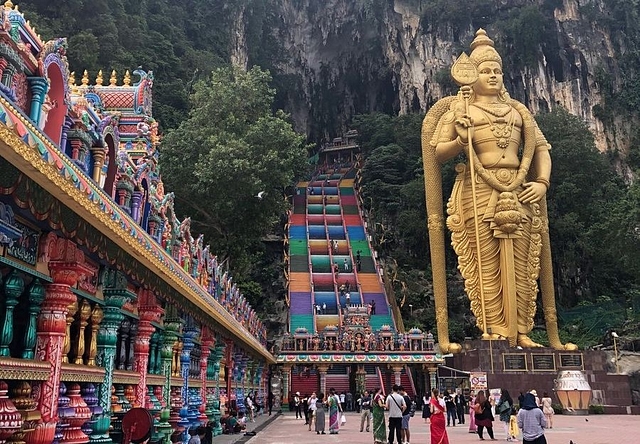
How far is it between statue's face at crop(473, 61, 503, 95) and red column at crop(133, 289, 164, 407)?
51.9ft

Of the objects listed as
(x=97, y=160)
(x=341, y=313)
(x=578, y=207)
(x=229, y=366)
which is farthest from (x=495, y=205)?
(x=97, y=160)

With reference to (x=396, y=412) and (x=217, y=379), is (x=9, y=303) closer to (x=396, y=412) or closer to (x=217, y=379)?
(x=396, y=412)

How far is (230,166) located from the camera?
20.7 meters

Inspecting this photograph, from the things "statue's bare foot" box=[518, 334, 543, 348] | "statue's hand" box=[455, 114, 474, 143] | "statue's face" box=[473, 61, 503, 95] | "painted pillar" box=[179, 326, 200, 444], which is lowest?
"painted pillar" box=[179, 326, 200, 444]

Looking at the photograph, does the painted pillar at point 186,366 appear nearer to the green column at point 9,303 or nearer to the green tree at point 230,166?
the green column at point 9,303

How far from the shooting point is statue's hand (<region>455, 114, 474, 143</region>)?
1848 cm

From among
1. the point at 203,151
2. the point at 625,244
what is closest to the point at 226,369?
the point at 203,151

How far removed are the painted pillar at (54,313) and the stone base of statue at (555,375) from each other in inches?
515

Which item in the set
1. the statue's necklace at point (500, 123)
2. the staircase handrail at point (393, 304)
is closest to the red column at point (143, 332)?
the statue's necklace at point (500, 123)

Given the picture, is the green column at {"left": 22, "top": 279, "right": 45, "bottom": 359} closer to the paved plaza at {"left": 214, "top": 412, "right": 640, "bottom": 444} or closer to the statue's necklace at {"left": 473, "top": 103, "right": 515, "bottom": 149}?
the paved plaza at {"left": 214, "top": 412, "right": 640, "bottom": 444}

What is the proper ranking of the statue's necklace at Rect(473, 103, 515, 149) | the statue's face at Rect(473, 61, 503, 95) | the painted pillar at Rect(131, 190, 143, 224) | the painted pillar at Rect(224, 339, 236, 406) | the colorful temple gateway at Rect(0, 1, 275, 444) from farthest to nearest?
1. the statue's face at Rect(473, 61, 503, 95)
2. the statue's necklace at Rect(473, 103, 515, 149)
3. the painted pillar at Rect(224, 339, 236, 406)
4. the painted pillar at Rect(131, 190, 143, 224)
5. the colorful temple gateway at Rect(0, 1, 275, 444)

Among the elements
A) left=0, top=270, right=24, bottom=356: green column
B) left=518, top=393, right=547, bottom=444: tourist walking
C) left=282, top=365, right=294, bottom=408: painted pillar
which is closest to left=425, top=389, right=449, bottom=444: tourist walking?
left=518, top=393, right=547, bottom=444: tourist walking

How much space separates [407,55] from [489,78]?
2463cm

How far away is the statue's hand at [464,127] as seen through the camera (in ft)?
60.6
